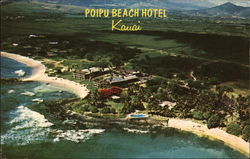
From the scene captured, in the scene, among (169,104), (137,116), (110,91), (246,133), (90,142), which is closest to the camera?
(90,142)

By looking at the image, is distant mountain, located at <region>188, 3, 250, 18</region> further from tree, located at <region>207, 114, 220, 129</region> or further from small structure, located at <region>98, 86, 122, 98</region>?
small structure, located at <region>98, 86, 122, 98</region>

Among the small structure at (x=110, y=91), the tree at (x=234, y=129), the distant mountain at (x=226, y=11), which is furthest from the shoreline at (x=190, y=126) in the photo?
the distant mountain at (x=226, y=11)

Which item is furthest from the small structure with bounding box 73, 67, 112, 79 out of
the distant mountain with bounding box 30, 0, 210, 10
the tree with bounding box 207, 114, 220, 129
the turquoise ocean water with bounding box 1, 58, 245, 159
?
the tree with bounding box 207, 114, 220, 129

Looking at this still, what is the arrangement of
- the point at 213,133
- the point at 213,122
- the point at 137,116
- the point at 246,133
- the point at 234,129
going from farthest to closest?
the point at 137,116, the point at 213,122, the point at 213,133, the point at 234,129, the point at 246,133

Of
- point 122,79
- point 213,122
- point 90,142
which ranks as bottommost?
point 90,142

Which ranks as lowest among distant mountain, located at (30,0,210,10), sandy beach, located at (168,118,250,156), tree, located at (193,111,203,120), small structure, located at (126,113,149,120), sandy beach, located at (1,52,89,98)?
sandy beach, located at (168,118,250,156)

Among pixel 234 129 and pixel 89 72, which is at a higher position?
pixel 89 72

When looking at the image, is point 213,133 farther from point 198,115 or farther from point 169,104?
point 169,104

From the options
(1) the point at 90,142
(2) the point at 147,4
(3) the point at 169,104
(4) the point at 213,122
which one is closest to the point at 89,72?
(2) the point at 147,4
